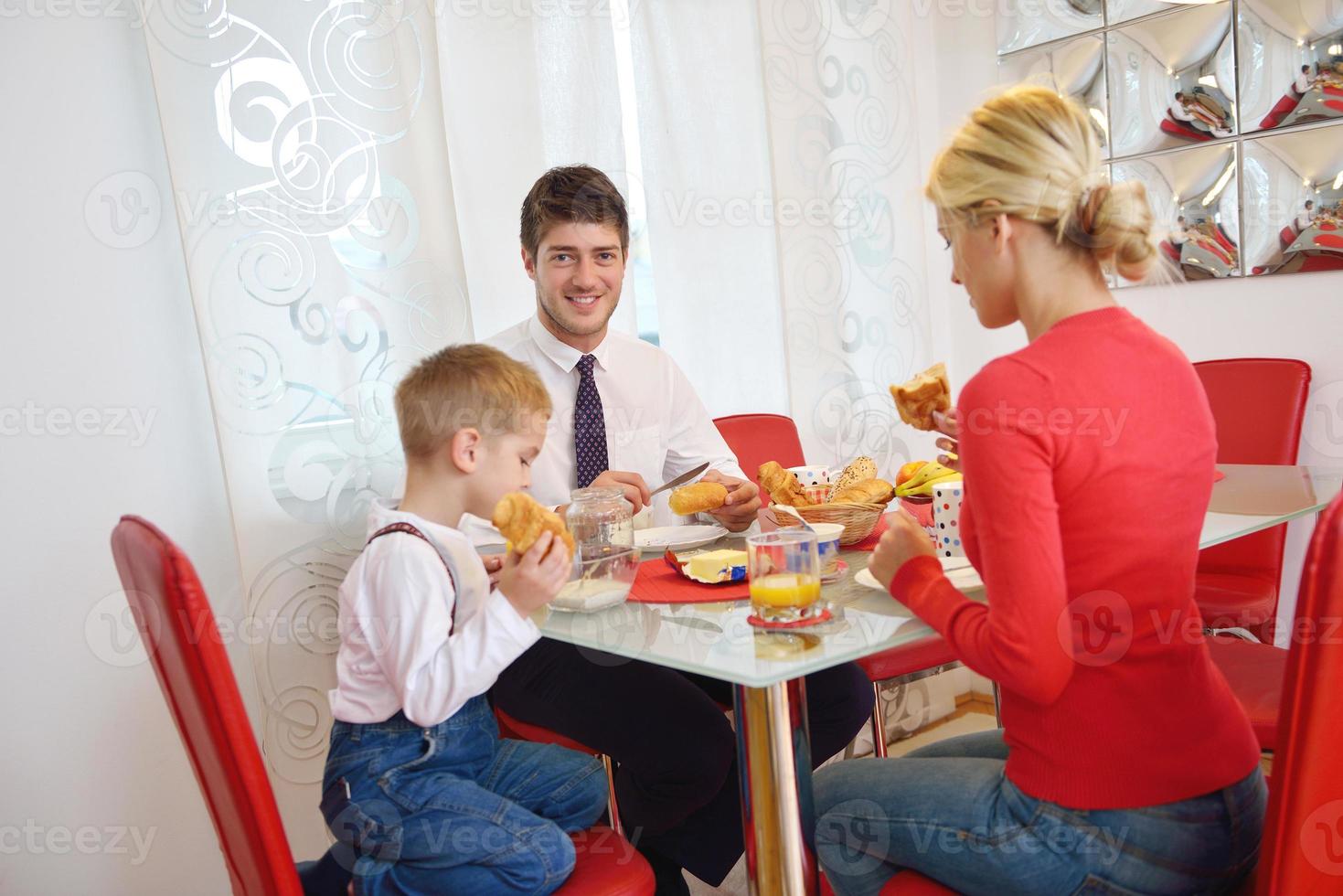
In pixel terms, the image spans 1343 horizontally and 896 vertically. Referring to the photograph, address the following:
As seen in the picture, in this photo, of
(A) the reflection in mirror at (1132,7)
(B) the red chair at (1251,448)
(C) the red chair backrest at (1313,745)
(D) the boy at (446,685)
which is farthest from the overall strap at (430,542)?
(A) the reflection in mirror at (1132,7)

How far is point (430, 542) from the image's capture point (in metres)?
1.48

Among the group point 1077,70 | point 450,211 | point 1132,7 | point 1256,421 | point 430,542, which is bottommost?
point 1256,421

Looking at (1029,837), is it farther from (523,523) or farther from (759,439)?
(759,439)

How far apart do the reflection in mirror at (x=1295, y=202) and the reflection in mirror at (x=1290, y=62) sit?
0.05m

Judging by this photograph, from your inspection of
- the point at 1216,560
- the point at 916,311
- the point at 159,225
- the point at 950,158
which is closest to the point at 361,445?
the point at 159,225

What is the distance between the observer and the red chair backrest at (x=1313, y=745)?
1002 millimetres

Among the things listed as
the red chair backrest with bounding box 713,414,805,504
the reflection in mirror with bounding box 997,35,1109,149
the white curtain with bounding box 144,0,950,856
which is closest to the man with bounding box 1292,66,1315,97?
the reflection in mirror with bounding box 997,35,1109,149

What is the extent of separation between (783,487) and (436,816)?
815 millimetres

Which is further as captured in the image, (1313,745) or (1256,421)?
(1256,421)

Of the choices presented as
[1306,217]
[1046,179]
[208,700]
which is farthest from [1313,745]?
[1306,217]

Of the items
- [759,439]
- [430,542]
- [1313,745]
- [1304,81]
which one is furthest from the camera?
[759,439]

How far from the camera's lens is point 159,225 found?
2.19 m

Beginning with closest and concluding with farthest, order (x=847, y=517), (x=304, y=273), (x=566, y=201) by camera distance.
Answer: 1. (x=847, y=517)
2. (x=304, y=273)
3. (x=566, y=201)

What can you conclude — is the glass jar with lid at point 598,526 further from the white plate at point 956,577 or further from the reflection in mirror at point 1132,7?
the reflection in mirror at point 1132,7
